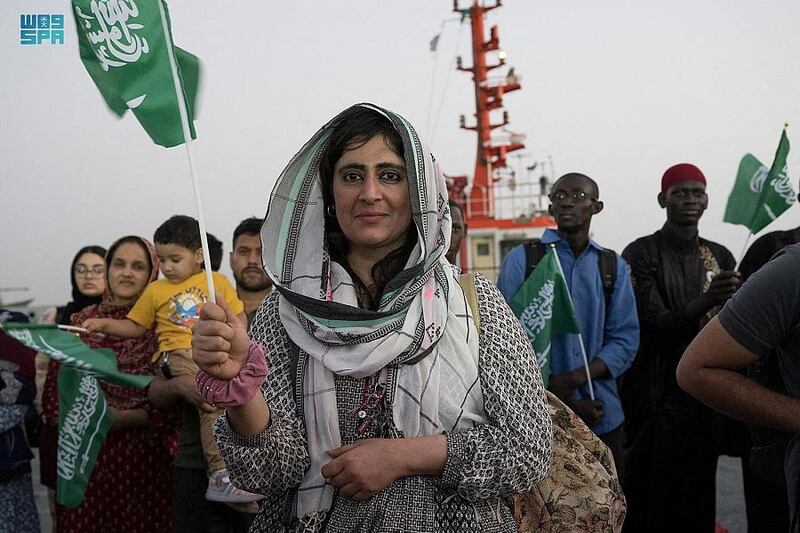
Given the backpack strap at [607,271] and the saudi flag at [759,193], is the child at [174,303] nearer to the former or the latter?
the backpack strap at [607,271]

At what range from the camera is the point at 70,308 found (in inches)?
212

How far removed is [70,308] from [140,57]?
4082 millimetres

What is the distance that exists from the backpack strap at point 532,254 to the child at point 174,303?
5.22 feet

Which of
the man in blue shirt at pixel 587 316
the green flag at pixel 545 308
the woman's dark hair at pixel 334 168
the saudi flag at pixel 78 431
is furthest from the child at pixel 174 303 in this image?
the woman's dark hair at pixel 334 168

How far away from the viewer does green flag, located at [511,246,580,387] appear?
3898 mm

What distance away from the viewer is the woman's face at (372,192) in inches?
76.7

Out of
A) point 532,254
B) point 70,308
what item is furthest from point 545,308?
point 70,308

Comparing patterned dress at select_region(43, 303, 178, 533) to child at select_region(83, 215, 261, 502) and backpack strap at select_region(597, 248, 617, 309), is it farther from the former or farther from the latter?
backpack strap at select_region(597, 248, 617, 309)

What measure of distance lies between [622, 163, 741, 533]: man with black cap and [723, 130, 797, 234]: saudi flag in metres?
0.23

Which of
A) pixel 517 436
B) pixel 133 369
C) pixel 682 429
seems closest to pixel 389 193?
pixel 517 436

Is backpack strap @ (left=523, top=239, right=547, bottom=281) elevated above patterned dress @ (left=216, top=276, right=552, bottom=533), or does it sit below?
above

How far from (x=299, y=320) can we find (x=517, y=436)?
2.04 feet

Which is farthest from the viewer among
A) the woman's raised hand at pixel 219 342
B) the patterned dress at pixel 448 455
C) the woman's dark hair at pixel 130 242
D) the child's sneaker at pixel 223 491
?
the woman's dark hair at pixel 130 242

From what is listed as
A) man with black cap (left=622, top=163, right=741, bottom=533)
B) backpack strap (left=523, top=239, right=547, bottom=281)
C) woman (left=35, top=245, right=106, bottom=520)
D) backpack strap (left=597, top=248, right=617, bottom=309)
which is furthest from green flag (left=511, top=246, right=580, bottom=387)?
woman (left=35, top=245, right=106, bottom=520)
